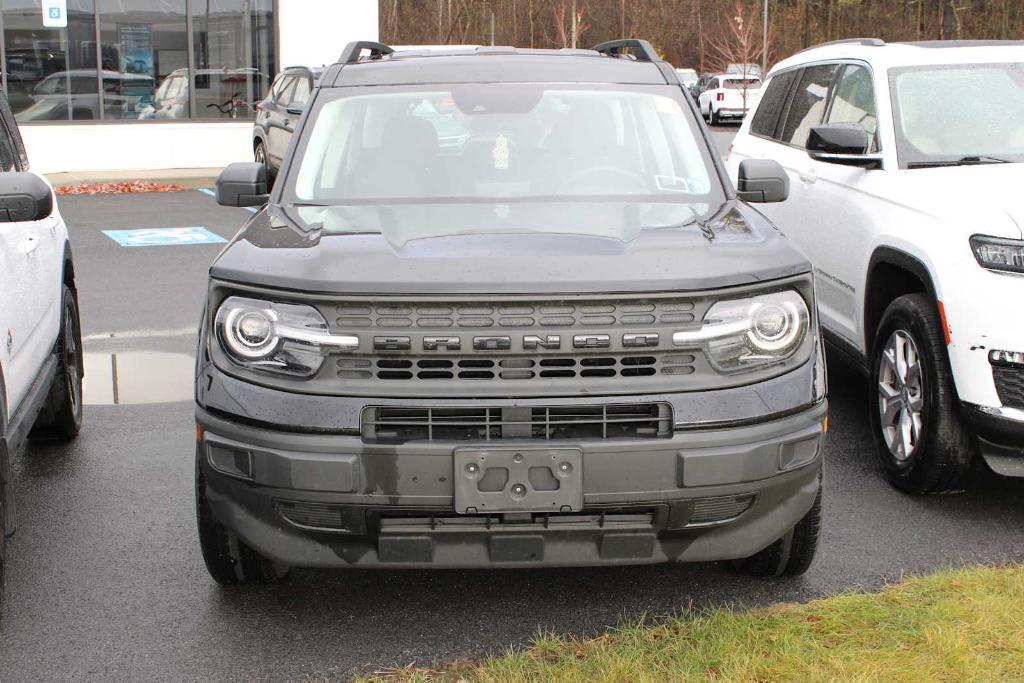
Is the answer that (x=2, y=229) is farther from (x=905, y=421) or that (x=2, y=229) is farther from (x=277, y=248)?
(x=905, y=421)

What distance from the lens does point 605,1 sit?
67.5 m

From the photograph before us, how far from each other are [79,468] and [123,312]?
3.82 meters

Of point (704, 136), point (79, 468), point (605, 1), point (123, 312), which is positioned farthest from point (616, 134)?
point (605, 1)

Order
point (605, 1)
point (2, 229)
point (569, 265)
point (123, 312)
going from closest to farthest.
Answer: point (569, 265)
point (2, 229)
point (123, 312)
point (605, 1)

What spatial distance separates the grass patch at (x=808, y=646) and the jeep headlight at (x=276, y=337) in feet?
3.13

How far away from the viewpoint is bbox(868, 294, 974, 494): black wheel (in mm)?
4953

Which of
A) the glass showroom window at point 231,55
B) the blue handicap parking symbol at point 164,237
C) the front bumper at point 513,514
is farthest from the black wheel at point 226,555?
the glass showroom window at point 231,55

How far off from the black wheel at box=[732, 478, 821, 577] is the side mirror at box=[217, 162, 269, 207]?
8.01 feet

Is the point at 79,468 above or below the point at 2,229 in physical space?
below

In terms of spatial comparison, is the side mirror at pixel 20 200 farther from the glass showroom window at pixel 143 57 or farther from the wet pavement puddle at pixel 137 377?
the glass showroom window at pixel 143 57

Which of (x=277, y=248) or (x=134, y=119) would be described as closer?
(x=277, y=248)

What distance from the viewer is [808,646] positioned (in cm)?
375

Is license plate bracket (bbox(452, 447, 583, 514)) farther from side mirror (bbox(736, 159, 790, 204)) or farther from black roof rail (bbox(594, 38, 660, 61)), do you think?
black roof rail (bbox(594, 38, 660, 61))

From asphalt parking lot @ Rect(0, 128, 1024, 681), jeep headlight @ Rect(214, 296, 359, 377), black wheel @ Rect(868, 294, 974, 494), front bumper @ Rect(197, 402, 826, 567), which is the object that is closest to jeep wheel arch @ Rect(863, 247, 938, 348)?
black wheel @ Rect(868, 294, 974, 494)
